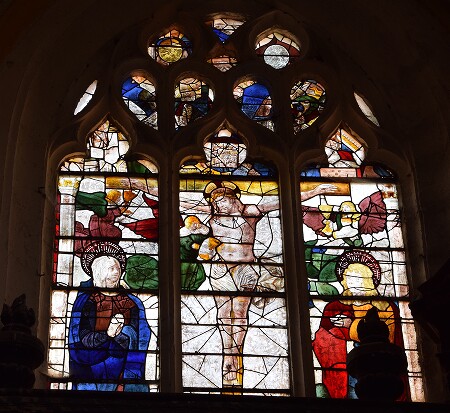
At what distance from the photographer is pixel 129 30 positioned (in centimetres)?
1252

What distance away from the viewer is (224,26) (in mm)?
12828

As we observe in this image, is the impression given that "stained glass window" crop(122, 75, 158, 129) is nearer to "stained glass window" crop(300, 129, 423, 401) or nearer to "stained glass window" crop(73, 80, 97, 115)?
"stained glass window" crop(73, 80, 97, 115)

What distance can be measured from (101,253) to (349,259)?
1.78m

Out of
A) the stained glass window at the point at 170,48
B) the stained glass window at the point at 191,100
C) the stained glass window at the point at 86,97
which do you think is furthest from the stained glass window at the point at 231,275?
the stained glass window at the point at 86,97

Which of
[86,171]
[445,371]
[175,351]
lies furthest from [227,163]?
[445,371]

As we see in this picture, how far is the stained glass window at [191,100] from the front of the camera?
39.9ft

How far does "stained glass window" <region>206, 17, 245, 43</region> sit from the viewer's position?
12.8 metres

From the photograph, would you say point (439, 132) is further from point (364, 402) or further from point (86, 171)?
point (364, 402)

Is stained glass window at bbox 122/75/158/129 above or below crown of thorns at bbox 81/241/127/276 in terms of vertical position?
above

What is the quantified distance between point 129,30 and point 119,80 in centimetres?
49

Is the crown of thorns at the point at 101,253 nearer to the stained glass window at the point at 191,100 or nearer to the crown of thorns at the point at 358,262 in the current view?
the stained glass window at the point at 191,100

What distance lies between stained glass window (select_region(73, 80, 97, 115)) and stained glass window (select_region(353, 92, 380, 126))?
2.02 meters

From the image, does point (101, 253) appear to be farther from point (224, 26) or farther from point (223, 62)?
point (224, 26)

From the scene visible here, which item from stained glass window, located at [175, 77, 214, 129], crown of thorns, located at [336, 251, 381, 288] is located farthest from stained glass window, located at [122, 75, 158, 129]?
crown of thorns, located at [336, 251, 381, 288]
